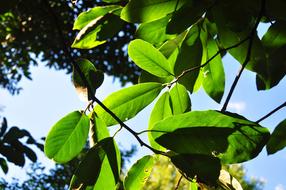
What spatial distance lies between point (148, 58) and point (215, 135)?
269 millimetres

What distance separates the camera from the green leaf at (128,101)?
0.90 metres

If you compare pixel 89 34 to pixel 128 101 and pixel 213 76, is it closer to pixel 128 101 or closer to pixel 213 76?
pixel 128 101

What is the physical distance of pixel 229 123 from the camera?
0.72m

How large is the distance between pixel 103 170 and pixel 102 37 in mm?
341

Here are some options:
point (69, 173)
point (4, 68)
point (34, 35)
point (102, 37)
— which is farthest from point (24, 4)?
point (102, 37)

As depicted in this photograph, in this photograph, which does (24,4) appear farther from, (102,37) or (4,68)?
(102,37)

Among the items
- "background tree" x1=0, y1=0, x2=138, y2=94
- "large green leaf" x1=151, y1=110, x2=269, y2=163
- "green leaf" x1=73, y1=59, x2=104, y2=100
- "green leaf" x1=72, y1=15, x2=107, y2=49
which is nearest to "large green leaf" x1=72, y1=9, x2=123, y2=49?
"green leaf" x1=72, y1=15, x2=107, y2=49

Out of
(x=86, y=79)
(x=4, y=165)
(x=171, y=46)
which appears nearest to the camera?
(x=86, y=79)

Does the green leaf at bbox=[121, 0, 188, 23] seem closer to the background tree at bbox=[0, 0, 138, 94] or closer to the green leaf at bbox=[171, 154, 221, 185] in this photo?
the green leaf at bbox=[171, 154, 221, 185]

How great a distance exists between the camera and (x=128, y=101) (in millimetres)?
903

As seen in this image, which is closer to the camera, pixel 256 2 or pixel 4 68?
pixel 256 2

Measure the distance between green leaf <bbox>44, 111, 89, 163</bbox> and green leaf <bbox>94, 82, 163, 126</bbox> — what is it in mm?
64

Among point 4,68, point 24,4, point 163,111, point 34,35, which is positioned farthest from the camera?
point 4,68

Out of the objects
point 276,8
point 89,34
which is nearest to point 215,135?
point 276,8
